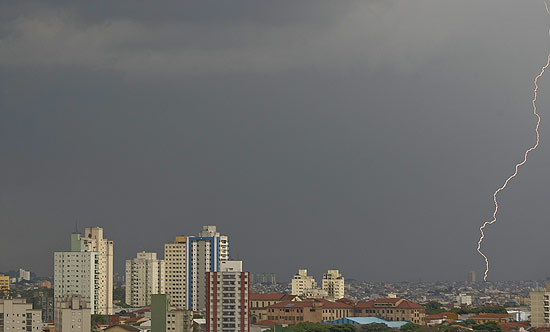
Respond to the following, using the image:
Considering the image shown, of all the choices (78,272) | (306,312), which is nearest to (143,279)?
(78,272)

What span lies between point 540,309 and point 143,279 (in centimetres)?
2704

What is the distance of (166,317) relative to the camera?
33125mm

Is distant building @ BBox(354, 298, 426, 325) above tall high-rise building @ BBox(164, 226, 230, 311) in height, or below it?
below

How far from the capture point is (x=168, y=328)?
32469 mm

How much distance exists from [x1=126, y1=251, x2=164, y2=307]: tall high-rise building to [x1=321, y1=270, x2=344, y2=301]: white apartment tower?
1130 cm

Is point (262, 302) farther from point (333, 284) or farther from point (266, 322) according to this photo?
point (333, 284)

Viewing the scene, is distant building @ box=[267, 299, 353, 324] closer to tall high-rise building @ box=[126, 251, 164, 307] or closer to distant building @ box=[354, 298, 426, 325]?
distant building @ box=[354, 298, 426, 325]

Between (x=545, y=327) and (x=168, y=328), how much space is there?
15.7 meters

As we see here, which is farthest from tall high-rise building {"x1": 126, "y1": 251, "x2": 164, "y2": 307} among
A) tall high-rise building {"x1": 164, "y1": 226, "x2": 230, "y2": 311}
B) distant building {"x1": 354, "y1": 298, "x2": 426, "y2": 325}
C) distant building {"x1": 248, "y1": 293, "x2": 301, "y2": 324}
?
distant building {"x1": 354, "y1": 298, "x2": 426, "y2": 325}

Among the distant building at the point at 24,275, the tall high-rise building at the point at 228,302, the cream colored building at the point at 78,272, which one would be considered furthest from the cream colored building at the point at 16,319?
the distant building at the point at 24,275

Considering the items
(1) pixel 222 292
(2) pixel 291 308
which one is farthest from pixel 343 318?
(1) pixel 222 292

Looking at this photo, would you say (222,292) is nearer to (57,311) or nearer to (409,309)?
(57,311)

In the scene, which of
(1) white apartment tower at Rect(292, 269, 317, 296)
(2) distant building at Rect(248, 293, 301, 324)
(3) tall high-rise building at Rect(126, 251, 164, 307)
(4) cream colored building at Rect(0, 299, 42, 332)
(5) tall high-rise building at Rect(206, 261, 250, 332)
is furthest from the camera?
(1) white apartment tower at Rect(292, 269, 317, 296)

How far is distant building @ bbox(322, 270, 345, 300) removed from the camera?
69375 mm
